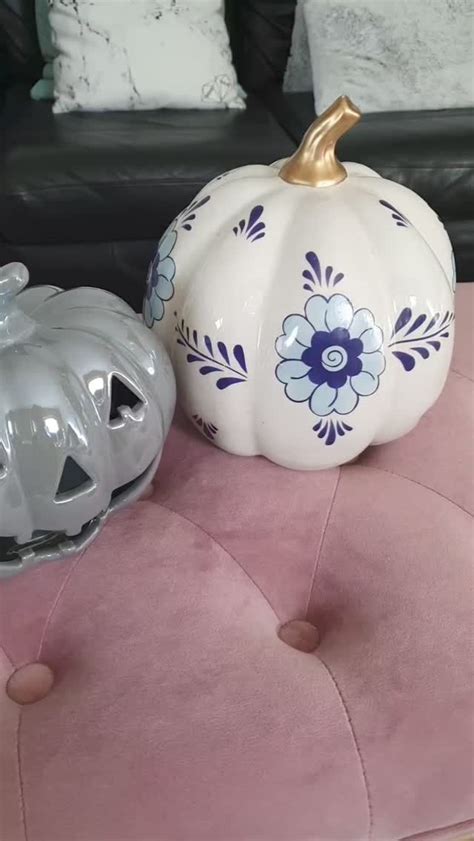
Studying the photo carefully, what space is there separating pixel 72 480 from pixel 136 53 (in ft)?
4.06

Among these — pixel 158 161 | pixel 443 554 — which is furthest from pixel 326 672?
pixel 158 161

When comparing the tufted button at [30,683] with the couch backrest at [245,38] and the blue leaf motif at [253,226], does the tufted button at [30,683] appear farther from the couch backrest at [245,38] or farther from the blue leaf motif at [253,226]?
the couch backrest at [245,38]

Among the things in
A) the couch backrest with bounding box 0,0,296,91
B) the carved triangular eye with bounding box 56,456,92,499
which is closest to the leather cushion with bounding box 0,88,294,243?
the couch backrest with bounding box 0,0,296,91

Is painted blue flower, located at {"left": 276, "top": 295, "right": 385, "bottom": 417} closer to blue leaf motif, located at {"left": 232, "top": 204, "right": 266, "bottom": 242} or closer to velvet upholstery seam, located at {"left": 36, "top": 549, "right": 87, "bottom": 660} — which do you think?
blue leaf motif, located at {"left": 232, "top": 204, "right": 266, "bottom": 242}

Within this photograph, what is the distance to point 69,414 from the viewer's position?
0.57 meters

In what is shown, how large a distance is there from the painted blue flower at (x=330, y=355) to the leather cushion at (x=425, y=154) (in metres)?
0.91

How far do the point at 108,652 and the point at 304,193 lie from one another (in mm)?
424

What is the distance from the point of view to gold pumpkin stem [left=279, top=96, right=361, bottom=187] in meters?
0.68


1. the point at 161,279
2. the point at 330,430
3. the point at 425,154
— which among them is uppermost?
the point at 161,279

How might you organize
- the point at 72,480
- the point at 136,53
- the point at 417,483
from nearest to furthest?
the point at 72,480, the point at 417,483, the point at 136,53

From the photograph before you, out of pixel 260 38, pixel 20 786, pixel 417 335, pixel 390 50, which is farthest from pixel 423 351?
pixel 260 38

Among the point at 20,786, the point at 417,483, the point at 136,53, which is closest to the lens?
the point at 20,786

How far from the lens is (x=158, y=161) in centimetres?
143

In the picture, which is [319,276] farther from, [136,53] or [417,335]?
[136,53]
